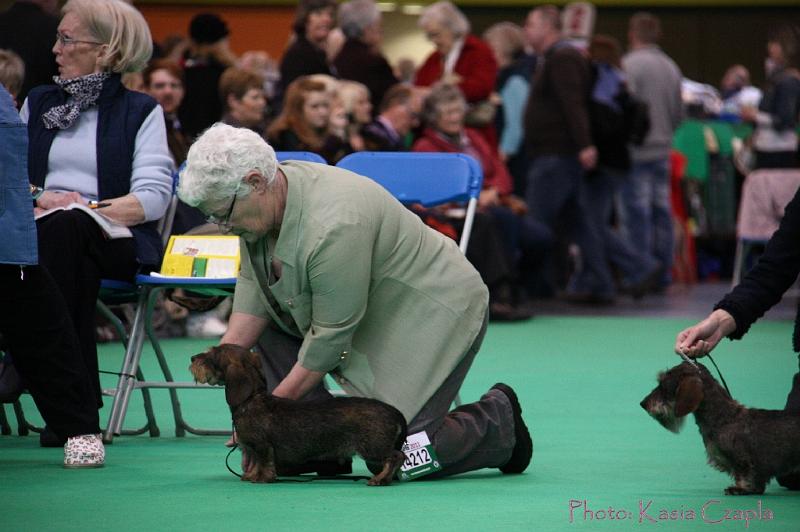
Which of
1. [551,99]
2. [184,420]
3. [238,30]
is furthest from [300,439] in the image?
[238,30]

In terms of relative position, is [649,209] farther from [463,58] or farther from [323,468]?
[323,468]

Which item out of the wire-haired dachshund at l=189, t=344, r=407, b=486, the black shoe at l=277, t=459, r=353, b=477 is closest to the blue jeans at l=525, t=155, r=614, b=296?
the black shoe at l=277, t=459, r=353, b=477

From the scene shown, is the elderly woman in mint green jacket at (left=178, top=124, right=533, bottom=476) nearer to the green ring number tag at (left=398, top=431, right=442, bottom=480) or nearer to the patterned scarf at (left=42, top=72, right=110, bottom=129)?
the green ring number tag at (left=398, top=431, right=442, bottom=480)

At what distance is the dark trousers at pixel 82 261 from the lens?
4.60 meters

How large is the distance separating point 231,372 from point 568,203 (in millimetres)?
7732

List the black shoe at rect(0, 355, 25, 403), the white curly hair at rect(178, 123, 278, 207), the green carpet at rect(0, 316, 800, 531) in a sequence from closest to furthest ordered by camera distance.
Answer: the green carpet at rect(0, 316, 800, 531) → the white curly hair at rect(178, 123, 278, 207) → the black shoe at rect(0, 355, 25, 403)

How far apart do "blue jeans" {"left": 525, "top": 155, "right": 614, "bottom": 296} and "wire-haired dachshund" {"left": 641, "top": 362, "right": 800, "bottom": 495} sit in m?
7.33

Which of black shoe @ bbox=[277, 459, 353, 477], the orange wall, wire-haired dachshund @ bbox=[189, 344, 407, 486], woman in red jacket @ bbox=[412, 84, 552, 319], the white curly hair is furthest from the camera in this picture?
the orange wall

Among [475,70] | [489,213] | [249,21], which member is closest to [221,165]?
[489,213]

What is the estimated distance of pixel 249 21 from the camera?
20766mm

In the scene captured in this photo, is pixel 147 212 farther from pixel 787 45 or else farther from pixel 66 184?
pixel 787 45

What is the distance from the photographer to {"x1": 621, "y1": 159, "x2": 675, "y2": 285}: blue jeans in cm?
1207

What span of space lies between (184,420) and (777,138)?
8.58 m

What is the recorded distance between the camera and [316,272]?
3688mm
